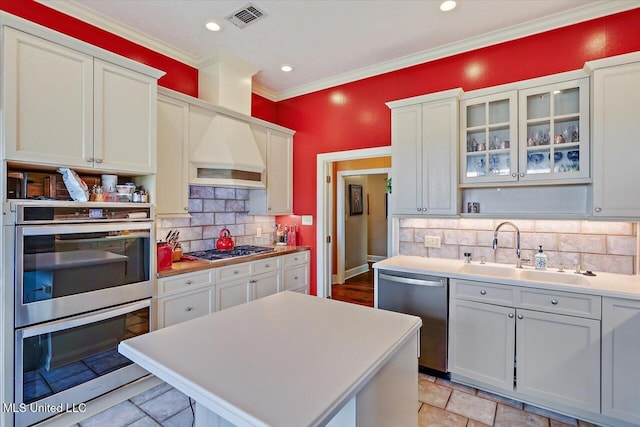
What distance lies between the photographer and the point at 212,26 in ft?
9.04

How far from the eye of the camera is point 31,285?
1884mm

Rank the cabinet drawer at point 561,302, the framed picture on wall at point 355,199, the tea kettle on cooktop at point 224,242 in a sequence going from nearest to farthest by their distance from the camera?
the cabinet drawer at point 561,302
the tea kettle on cooktop at point 224,242
the framed picture on wall at point 355,199

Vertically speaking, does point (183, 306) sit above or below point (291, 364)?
below

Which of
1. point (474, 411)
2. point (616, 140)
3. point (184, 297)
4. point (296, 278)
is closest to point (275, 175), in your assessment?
point (296, 278)

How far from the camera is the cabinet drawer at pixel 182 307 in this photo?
2.58 meters

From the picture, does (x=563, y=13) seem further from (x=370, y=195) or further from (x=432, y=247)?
(x=370, y=195)

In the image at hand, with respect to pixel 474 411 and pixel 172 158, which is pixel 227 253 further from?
pixel 474 411

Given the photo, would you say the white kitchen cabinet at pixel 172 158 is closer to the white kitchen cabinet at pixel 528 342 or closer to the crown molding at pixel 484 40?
the crown molding at pixel 484 40

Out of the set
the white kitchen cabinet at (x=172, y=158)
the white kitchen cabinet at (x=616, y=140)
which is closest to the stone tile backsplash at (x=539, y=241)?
the white kitchen cabinet at (x=616, y=140)

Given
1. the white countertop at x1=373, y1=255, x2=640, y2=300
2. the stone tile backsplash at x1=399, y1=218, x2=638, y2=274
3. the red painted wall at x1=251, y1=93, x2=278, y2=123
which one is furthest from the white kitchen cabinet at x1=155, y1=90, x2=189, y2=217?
the stone tile backsplash at x1=399, y1=218, x2=638, y2=274

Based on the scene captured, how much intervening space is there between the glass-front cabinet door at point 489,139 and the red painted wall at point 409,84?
13.3 inches

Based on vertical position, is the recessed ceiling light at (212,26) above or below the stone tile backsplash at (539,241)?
above

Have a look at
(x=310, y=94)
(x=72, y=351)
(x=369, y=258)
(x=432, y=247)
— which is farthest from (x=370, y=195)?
(x=72, y=351)

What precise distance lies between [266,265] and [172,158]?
146 cm
